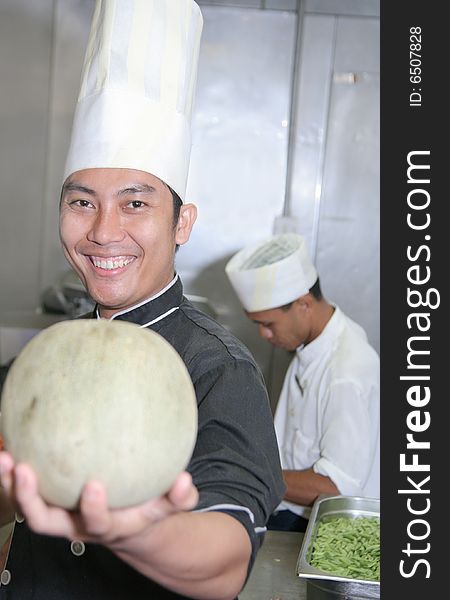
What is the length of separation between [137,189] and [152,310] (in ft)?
0.74

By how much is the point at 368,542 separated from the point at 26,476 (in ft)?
5.43

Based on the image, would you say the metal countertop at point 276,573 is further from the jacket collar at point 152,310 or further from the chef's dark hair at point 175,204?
the chef's dark hair at point 175,204

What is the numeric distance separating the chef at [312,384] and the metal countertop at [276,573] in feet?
1.29

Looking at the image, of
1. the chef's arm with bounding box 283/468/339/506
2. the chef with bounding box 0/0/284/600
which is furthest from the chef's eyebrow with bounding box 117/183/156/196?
the chef's arm with bounding box 283/468/339/506

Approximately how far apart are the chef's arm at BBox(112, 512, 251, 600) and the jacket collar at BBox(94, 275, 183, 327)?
53 cm

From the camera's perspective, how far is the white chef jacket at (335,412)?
9.23 ft

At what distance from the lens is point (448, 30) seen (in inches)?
89.0

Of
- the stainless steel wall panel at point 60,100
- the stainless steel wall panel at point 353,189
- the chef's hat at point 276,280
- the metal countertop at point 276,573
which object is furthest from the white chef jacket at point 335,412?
the stainless steel wall panel at point 60,100

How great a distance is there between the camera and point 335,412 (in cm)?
288

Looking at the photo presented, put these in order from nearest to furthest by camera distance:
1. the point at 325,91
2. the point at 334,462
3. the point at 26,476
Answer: the point at 26,476 → the point at 334,462 → the point at 325,91

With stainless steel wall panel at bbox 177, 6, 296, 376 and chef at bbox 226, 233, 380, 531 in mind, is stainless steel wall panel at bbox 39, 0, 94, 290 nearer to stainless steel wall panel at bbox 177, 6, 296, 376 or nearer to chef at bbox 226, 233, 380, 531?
stainless steel wall panel at bbox 177, 6, 296, 376

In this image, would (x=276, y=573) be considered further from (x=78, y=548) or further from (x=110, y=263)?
(x=110, y=263)

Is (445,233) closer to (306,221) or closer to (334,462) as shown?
(334,462)

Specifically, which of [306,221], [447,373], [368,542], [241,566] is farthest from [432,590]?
[306,221]
